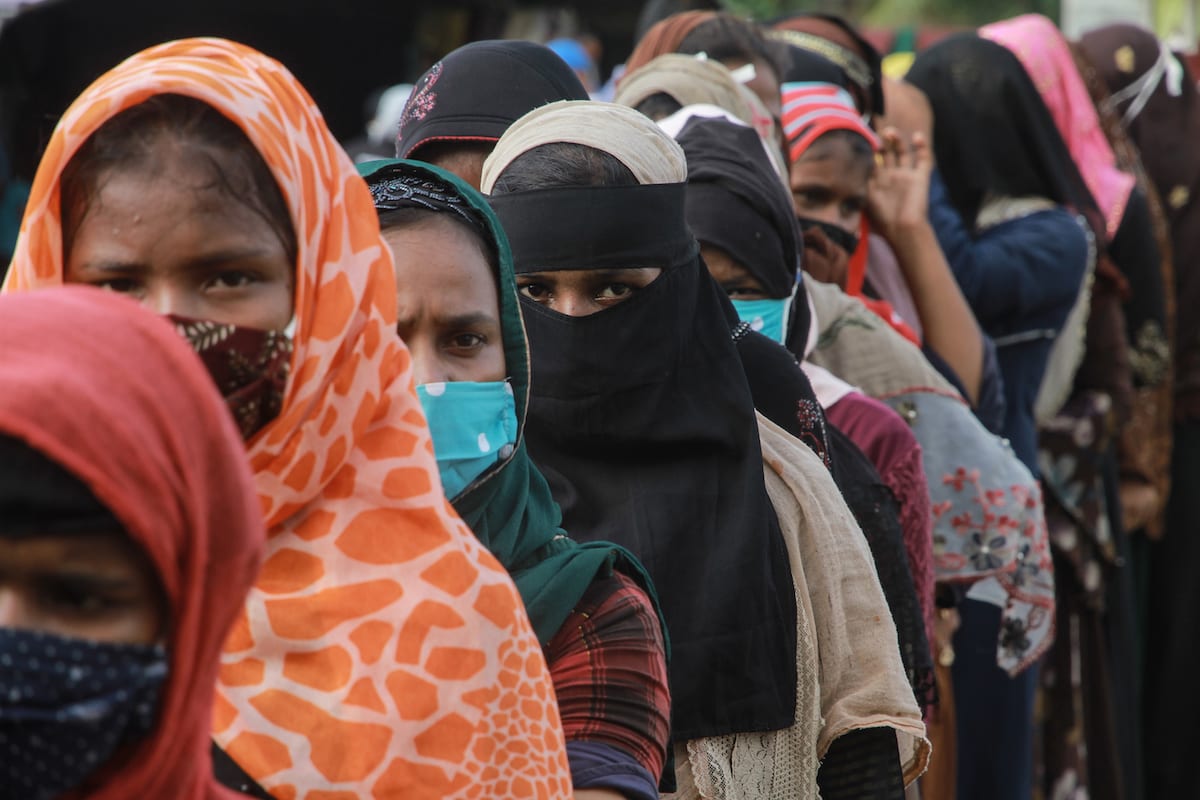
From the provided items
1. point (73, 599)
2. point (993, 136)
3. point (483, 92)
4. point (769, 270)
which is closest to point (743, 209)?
point (769, 270)

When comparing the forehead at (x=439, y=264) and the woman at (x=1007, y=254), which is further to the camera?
the woman at (x=1007, y=254)

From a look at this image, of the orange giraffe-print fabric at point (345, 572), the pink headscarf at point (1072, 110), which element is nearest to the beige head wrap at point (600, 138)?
the orange giraffe-print fabric at point (345, 572)

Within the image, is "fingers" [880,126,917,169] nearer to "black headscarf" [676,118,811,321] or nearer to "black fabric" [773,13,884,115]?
"black fabric" [773,13,884,115]

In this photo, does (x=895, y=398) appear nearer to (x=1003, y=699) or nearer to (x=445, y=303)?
(x=1003, y=699)

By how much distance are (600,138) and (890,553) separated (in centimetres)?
84

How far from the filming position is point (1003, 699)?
14.4 ft

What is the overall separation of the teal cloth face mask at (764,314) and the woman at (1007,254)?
1338mm

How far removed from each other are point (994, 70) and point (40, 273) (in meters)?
4.01

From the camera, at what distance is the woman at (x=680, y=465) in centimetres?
228

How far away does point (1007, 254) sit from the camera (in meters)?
4.67

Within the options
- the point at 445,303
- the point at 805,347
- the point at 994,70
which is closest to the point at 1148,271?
the point at 994,70

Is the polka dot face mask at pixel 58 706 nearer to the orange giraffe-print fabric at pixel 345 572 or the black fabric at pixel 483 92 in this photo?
the orange giraffe-print fabric at pixel 345 572

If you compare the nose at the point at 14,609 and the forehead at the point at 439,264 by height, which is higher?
the forehead at the point at 439,264

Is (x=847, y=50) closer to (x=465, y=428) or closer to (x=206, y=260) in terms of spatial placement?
(x=465, y=428)
